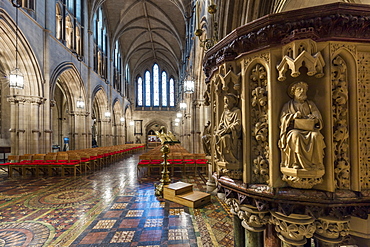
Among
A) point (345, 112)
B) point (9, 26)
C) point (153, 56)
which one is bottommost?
point (345, 112)

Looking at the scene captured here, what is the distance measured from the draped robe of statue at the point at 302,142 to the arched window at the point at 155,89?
3020cm

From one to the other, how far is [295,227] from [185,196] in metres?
3.01

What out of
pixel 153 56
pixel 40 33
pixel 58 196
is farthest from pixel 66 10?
pixel 153 56

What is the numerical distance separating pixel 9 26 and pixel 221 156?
11.0 m

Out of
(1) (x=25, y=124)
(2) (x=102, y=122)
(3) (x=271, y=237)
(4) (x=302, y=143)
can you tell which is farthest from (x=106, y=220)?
(2) (x=102, y=122)

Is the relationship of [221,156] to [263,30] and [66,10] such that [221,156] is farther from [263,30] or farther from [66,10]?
[66,10]

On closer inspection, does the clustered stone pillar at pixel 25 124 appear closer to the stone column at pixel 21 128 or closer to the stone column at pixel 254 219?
the stone column at pixel 21 128

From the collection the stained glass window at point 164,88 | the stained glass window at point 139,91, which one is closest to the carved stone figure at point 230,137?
the stained glass window at point 164,88

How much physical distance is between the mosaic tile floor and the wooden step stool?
112 mm

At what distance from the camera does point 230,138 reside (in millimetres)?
1582

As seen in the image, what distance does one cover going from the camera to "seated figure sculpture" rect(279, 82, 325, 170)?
1250 millimetres

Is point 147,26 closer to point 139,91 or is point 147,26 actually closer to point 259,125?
point 139,91

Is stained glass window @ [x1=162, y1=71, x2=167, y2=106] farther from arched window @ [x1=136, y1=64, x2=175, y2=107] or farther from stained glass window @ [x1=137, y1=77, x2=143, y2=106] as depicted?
stained glass window @ [x1=137, y1=77, x2=143, y2=106]

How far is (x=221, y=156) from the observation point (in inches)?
64.3
